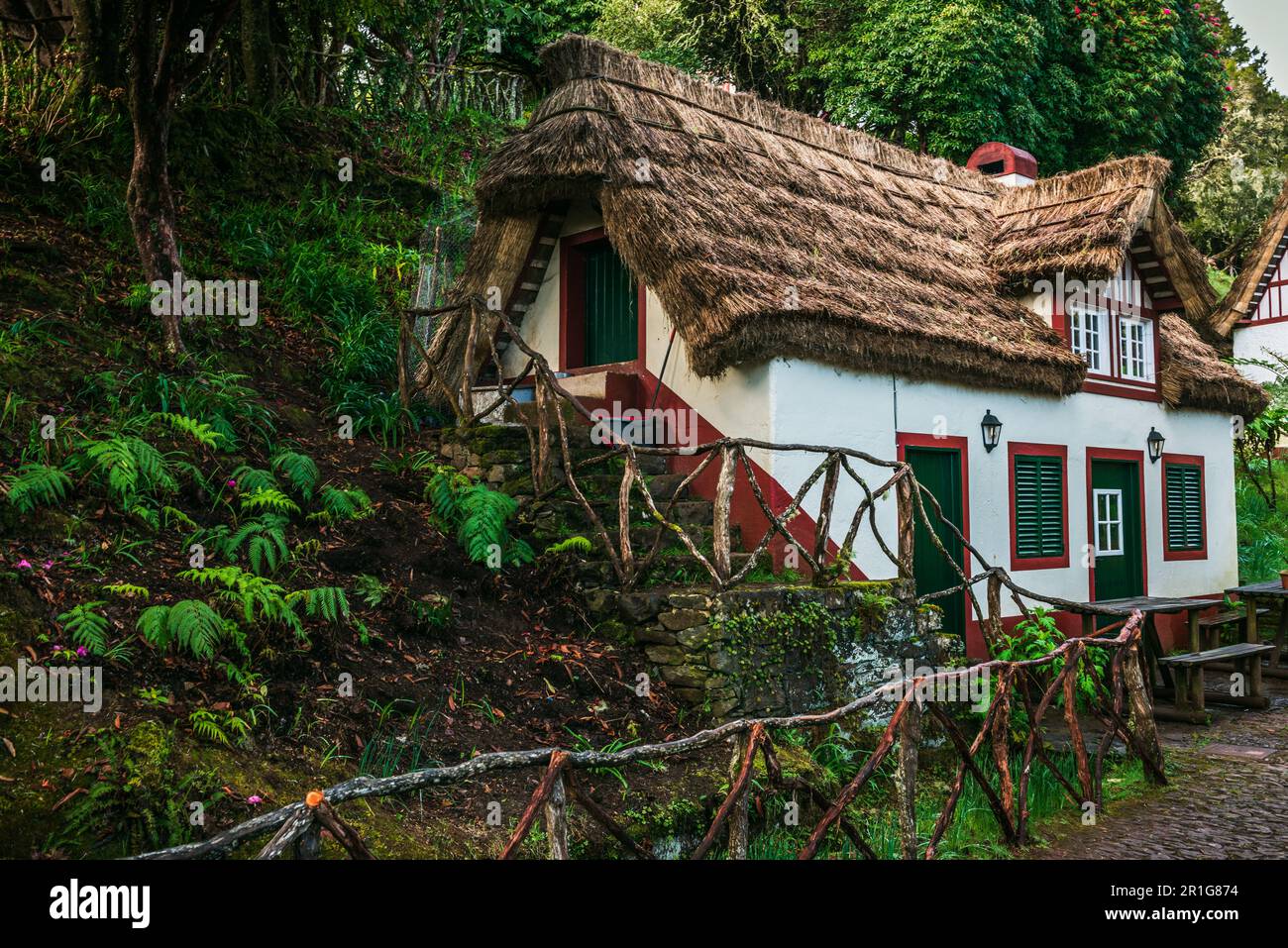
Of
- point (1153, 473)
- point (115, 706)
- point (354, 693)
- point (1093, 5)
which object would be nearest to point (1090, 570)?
point (1153, 473)

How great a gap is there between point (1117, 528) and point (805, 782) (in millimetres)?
8784

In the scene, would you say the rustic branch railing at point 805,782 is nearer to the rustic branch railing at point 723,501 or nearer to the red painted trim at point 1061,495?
the rustic branch railing at point 723,501

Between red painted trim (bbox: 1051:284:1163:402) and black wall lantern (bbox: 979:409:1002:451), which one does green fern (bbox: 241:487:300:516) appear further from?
red painted trim (bbox: 1051:284:1163:402)

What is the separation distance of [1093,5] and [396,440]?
66.3 feet

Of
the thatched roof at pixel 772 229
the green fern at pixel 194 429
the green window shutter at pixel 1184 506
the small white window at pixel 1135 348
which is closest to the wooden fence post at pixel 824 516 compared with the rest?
the thatched roof at pixel 772 229

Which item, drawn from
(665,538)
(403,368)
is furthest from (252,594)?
(403,368)

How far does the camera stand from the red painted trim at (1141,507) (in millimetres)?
12188

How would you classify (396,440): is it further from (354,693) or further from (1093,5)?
(1093,5)

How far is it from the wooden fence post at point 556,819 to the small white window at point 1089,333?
9.84 m

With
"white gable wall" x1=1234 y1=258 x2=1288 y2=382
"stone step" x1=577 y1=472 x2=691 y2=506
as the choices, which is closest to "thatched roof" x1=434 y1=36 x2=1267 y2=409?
"stone step" x1=577 y1=472 x2=691 y2=506

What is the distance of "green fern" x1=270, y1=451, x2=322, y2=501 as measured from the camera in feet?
24.7

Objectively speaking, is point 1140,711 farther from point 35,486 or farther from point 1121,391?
point 35,486

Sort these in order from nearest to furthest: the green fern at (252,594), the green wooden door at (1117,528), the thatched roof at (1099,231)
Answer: the green fern at (252,594) < the thatched roof at (1099,231) < the green wooden door at (1117,528)

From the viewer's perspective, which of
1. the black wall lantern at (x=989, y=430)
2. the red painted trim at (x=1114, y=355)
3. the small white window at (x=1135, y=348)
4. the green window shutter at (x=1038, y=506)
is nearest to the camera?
the black wall lantern at (x=989, y=430)
